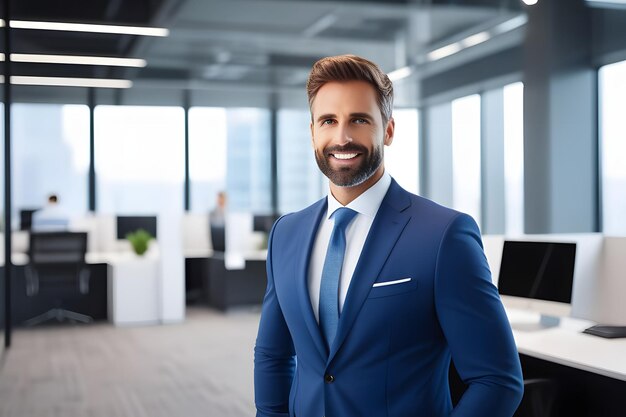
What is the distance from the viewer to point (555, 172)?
7934 mm

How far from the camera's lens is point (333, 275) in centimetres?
121

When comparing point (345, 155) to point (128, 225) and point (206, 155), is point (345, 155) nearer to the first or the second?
point (128, 225)

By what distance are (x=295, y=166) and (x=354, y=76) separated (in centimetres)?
1221

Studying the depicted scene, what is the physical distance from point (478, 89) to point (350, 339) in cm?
929

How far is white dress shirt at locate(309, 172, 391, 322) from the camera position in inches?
47.8

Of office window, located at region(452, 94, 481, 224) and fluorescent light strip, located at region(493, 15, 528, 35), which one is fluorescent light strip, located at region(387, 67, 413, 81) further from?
fluorescent light strip, located at region(493, 15, 528, 35)

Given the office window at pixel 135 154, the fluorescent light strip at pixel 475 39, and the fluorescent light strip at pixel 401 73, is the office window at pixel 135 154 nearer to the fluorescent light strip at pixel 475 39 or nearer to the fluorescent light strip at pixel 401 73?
the fluorescent light strip at pixel 401 73

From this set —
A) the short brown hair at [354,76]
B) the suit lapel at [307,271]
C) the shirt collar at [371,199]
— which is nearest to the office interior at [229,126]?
the suit lapel at [307,271]

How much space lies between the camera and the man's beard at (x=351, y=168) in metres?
1.15

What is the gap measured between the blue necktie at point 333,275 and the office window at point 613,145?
7.42 m

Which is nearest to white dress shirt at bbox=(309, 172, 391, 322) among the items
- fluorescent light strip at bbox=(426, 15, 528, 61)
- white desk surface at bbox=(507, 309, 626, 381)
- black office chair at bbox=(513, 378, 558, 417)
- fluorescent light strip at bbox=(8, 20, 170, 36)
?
white desk surface at bbox=(507, 309, 626, 381)

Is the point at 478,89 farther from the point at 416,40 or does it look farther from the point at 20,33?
the point at 20,33

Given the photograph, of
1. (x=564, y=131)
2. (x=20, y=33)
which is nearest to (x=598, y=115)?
(x=564, y=131)

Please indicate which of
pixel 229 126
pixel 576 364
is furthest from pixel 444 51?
pixel 576 364
